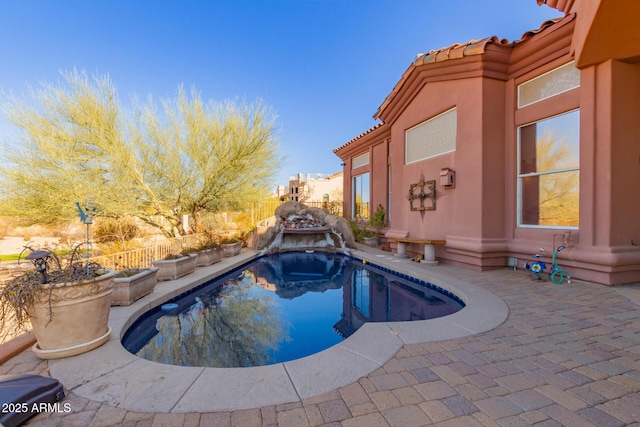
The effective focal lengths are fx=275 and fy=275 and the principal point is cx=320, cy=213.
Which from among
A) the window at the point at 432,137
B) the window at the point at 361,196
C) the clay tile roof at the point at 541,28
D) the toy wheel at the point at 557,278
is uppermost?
the clay tile roof at the point at 541,28

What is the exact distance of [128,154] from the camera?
7.75 meters

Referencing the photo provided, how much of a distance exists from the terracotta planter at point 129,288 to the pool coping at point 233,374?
825 mm

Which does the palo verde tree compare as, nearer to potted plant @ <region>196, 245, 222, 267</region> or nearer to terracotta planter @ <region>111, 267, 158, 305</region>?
potted plant @ <region>196, 245, 222, 267</region>

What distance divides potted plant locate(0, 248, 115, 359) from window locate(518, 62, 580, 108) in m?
8.05

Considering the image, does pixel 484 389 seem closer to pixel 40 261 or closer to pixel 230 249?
pixel 40 261

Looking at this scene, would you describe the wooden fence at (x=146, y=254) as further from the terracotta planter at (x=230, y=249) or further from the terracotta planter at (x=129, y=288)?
the terracotta planter at (x=230, y=249)

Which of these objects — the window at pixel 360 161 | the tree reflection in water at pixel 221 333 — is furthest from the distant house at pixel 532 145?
the tree reflection in water at pixel 221 333

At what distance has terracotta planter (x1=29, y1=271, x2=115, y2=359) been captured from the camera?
2.56 meters

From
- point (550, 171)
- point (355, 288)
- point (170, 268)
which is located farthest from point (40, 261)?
point (550, 171)

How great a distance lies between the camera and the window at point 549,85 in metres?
5.23

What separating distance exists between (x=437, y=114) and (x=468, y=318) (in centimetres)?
563

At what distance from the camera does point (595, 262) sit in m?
4.77

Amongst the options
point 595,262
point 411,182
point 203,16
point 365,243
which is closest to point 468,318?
point 595,262

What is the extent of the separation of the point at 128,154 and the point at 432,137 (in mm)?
8513
